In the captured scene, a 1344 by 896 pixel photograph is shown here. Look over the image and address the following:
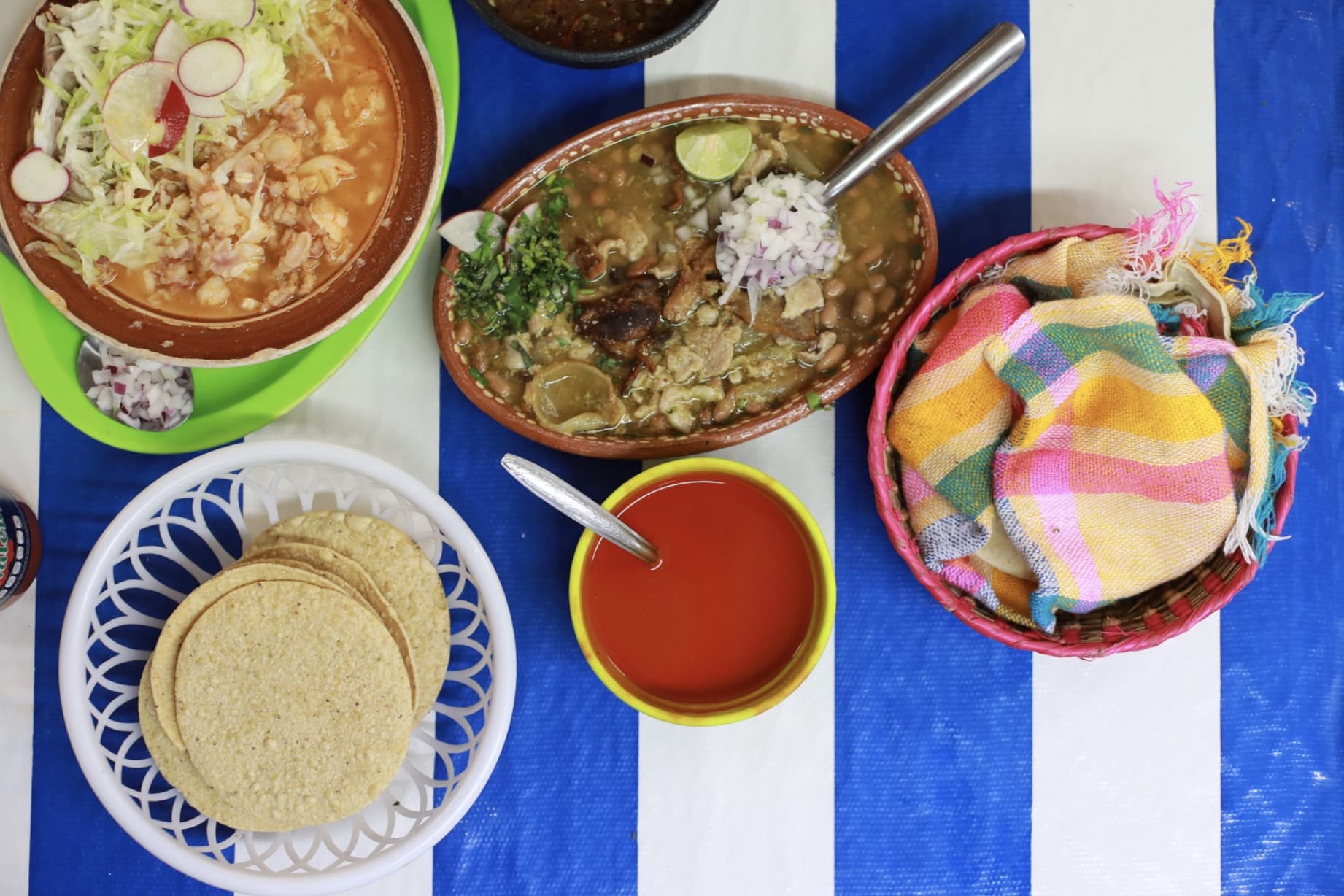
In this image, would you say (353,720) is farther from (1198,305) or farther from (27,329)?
(1198,305)

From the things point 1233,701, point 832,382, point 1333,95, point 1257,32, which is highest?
point 1257,32

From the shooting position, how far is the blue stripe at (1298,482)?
2.30 metres

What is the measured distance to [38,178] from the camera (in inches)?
71.1

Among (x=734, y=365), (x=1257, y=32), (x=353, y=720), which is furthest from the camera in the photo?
(x=1257, y=32)

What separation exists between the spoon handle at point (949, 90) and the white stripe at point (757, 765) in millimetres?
313

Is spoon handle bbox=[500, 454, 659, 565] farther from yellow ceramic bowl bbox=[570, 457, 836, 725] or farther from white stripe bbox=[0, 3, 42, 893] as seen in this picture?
white stripe bbox=[0, 3, 42, 893]

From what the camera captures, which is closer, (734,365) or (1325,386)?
(734,365)

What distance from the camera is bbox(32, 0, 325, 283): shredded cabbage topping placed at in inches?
71.3

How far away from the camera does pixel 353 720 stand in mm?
2008

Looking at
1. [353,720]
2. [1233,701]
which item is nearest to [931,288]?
[1233,701]

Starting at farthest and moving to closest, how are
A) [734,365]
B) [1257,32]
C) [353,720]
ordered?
[1257,32] < [734,365] < [353,720]

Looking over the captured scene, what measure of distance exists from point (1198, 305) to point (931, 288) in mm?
591

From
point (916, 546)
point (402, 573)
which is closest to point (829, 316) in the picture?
point (916, 546)

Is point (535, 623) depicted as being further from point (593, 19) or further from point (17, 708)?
point (593, 19)
